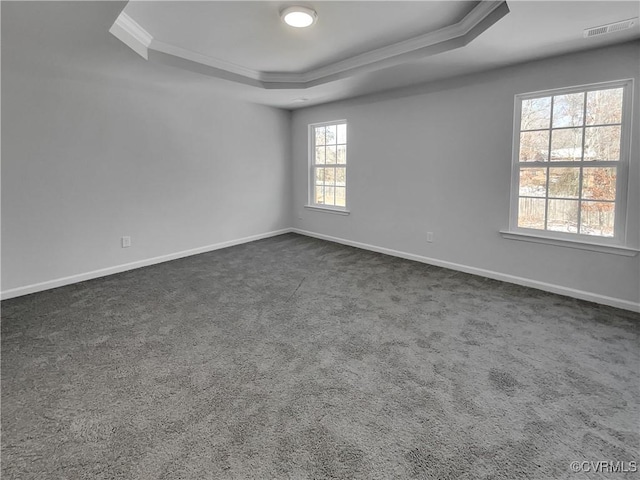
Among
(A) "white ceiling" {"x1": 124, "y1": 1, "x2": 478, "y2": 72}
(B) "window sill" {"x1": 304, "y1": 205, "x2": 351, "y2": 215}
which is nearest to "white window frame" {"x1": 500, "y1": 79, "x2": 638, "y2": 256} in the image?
(A) "white ceiling" {"x1": 124, "y1": 1, "x2": 478, "y2": 72}

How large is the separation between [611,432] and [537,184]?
2.65 metres

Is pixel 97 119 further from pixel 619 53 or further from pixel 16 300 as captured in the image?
pixel 619 53

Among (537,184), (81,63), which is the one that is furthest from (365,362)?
(81,63)

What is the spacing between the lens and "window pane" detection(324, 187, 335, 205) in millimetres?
5883

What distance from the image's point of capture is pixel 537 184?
3588mm

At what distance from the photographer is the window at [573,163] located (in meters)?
3.08

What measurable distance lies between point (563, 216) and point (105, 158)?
5192mm

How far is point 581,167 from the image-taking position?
129 inches

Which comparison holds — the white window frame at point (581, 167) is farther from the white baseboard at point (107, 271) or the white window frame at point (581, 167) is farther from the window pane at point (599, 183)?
the white baseboard at point (107, 271)

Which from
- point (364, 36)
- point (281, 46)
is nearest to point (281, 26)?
point (281, 46)

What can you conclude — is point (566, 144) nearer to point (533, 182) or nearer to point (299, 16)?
point (533, 182)

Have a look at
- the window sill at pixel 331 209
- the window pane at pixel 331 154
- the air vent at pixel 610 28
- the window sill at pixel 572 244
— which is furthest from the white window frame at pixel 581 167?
the window pane at pixel 331 154

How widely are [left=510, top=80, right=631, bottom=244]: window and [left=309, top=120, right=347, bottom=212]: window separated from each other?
2.65m

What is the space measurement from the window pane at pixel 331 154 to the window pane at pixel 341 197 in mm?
516
